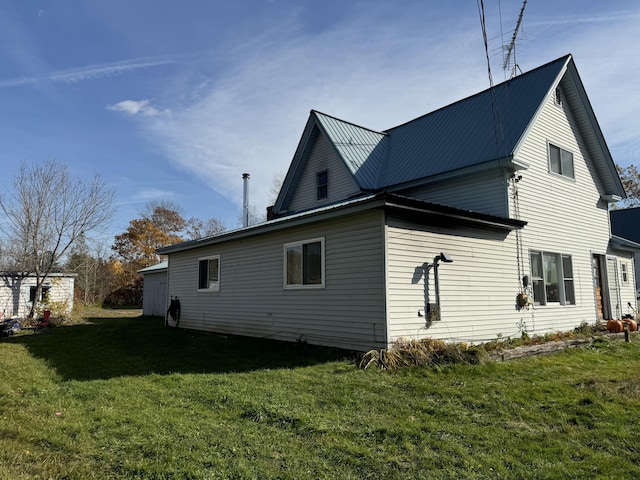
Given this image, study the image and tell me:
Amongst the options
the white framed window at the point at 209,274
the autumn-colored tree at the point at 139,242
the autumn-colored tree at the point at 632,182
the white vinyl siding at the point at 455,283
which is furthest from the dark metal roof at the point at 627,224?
the autumn-colored tree at the point at 139,242

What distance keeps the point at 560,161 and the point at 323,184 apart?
795 centimetres

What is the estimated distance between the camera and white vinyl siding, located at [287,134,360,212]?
14.9 m

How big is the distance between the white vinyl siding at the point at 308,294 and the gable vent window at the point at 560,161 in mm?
8092

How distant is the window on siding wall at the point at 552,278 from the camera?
12.0 metres

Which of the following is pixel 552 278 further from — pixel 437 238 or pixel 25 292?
pixel 25 292

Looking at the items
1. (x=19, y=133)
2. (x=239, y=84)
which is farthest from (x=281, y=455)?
A: (x=19, y=133)

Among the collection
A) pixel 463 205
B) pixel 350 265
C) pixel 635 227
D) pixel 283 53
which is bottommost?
pixel 350 265

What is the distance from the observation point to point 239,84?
44.2 feet

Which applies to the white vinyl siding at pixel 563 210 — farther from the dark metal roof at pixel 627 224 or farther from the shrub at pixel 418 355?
the dark metal roof at pixel 627 224

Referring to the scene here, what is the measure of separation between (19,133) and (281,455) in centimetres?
1534

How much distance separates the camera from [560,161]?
541 inches

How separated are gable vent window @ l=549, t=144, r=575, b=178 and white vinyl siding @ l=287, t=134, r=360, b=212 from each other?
616 cm

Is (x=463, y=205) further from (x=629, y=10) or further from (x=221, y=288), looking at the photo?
(x=221, y=288)

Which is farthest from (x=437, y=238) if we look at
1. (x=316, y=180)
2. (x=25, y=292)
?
(x=25, y=292)
